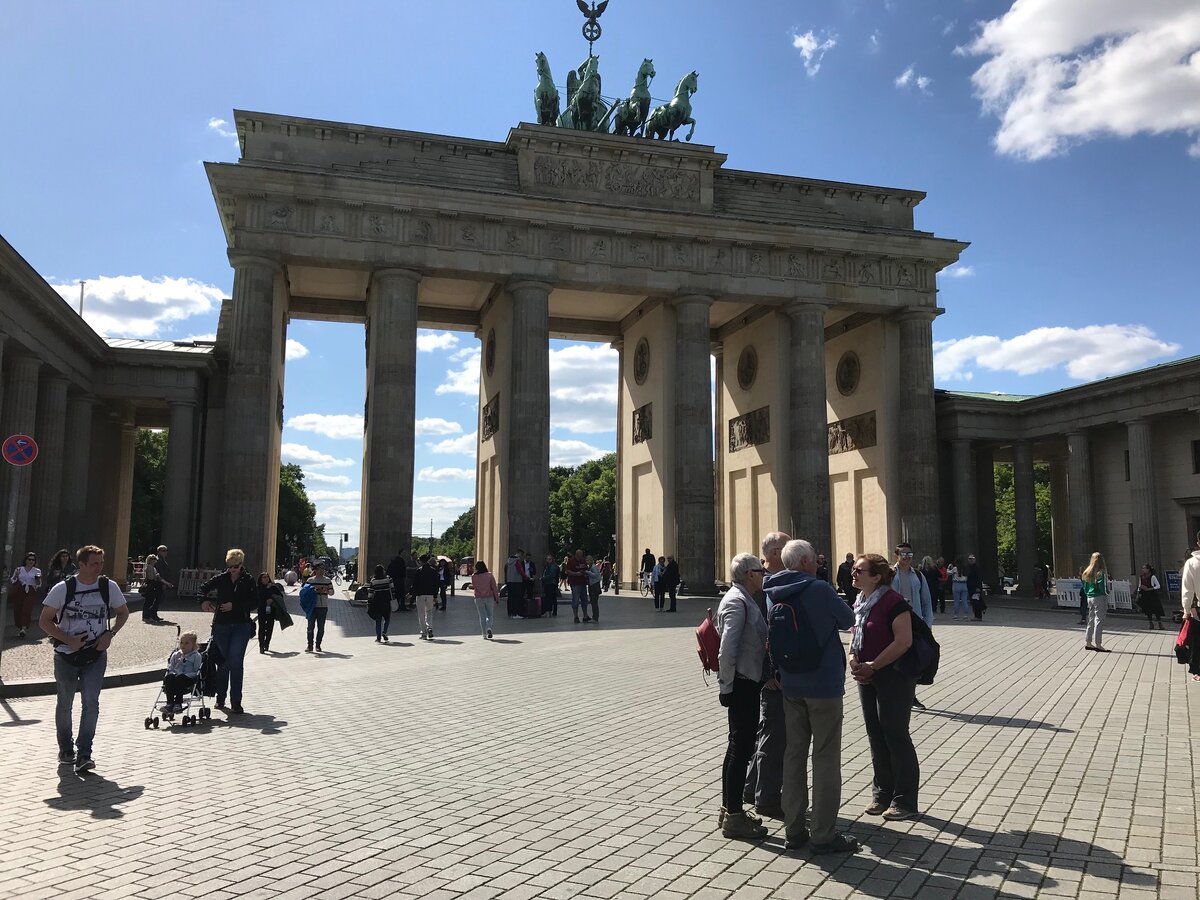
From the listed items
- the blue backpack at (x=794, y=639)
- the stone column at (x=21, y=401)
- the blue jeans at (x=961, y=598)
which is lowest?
the blue jeans at (x=961, y=598)

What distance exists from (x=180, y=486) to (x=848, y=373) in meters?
29.1

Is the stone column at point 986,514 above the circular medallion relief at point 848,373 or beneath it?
beneath

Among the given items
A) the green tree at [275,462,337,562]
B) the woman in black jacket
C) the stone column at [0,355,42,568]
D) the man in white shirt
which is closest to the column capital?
the stone column at [0,355,42,568]

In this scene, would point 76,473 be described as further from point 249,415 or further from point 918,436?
point 918,436

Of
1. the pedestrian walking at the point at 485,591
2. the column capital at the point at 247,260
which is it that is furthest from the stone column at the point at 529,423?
the pedestrian walking at the point at 485,591

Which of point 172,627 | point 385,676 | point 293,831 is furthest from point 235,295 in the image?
point 293,831

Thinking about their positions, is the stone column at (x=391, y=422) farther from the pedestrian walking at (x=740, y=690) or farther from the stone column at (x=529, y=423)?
the pedestrian walking at (x=740, y=690)

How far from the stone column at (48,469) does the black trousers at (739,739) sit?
28.5m

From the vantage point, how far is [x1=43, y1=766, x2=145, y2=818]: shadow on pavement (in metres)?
6.69

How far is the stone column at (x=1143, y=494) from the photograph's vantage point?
34.6 meters

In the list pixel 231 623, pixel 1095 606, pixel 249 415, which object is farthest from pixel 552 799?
pixel 249 415

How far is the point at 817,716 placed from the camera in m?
5.80

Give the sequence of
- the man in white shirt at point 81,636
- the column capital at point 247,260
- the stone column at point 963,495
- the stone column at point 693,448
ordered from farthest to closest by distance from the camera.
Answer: the stone column at point 963,495, the stone column at point 693,448, the column capital at point 247,260, the man in white shirt at point 81,636

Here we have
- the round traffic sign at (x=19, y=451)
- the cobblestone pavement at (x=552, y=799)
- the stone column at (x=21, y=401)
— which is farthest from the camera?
the stone column at (x=21, y=401)
